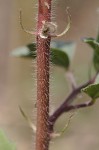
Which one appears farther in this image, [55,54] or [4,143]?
[55,54]

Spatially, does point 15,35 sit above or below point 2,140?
below

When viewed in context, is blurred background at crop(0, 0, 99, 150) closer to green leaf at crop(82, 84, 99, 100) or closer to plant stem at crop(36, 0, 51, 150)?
green leaf at crop(82, 84, 99, 100)

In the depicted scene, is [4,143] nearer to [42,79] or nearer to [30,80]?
[42,79]

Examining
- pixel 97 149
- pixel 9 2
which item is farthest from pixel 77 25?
pixel 97 149

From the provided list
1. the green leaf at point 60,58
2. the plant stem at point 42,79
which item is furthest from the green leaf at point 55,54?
the plant stem at point 42,79

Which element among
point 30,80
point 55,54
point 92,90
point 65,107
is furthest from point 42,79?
point 30,80

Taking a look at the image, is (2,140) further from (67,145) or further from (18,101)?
(18,101)
